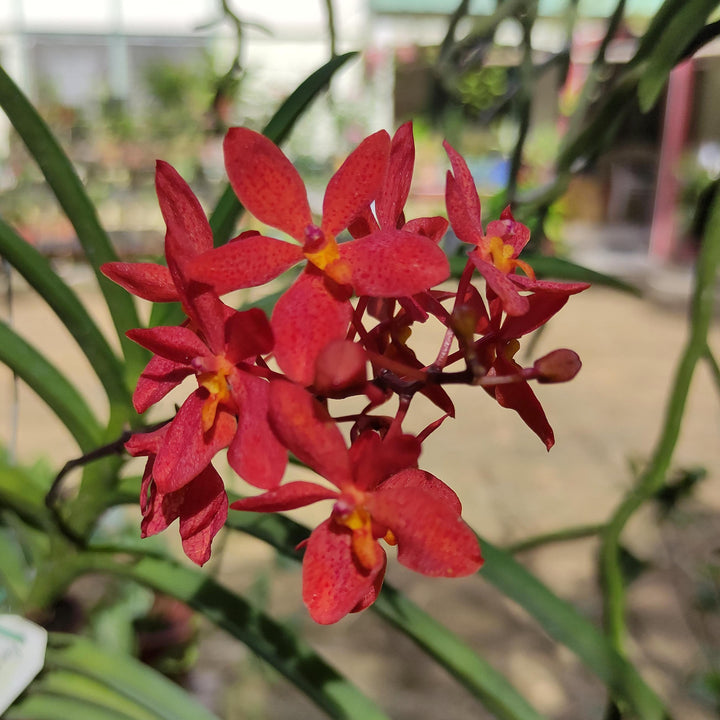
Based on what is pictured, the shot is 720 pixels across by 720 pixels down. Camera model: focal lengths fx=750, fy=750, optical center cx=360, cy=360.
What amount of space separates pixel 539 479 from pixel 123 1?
407 centimetres

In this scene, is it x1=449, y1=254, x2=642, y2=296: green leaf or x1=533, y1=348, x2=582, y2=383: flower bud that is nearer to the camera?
x1=533, y1=348, x2=582, y2=383: flower bud

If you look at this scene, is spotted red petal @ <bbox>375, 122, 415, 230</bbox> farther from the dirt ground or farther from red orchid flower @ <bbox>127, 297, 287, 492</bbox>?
the dirt ground

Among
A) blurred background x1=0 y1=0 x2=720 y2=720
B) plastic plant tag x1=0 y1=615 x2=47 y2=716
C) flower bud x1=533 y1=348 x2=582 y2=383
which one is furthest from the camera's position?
blurred background x1=0 y1=0 x2=720 y2=720

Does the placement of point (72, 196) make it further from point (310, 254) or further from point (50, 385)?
point (310, 254)

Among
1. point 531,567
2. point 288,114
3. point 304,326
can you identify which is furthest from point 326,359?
point 531,567

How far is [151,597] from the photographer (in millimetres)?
806

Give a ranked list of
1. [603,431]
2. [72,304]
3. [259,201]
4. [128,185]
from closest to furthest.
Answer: [259,201]
[72,304]
[603,431]
[128,185]

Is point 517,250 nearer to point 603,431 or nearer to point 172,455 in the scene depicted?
point 172,455

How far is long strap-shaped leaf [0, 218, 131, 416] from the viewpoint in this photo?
34 cm

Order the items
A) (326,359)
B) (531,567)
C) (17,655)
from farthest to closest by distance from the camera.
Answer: (531,567) < (17,655) < (326,359)

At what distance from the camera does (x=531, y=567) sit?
1.11 metres

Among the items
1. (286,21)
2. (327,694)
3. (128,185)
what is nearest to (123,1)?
(286,21)

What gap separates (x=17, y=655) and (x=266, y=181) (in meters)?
0.27

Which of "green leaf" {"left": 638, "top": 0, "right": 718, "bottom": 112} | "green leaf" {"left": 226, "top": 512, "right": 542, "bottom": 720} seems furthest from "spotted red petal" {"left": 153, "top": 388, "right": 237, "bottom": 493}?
"green leaf" {"left": 638, "top": 0, "right": 718, "bottom": 112}
